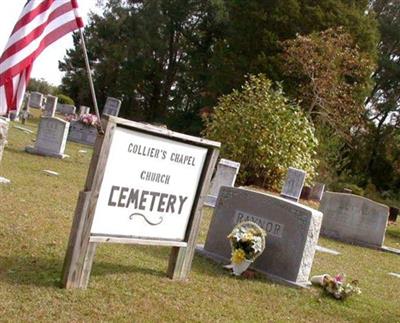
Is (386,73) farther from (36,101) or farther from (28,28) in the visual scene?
(28,28)

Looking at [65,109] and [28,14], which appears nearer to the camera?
[28,14]

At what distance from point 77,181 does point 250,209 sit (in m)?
6.02

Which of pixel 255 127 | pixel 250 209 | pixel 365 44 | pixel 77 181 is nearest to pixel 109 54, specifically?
pixel 365 44

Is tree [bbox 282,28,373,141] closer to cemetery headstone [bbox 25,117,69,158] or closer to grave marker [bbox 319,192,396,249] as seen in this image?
grave marker [bbox 319,192,396,249]

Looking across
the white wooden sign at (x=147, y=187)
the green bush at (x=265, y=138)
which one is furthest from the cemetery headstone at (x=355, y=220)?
the white wooden sign at (x=147, y=187)

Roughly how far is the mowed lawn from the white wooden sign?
531mm

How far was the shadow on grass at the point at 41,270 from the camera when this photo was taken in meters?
4.93

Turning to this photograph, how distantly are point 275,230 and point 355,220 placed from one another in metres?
7.27

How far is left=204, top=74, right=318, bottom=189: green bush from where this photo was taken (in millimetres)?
17859

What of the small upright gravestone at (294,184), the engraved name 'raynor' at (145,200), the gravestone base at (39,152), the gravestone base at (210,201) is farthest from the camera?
the gravestone base at (39,152)

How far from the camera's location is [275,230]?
276 inches

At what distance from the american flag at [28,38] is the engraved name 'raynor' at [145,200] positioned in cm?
112

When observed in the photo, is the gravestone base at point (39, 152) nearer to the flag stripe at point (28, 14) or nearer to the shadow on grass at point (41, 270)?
the shadow on grass at point (41, 270)

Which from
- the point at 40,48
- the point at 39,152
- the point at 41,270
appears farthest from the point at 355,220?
the point at 40,48
